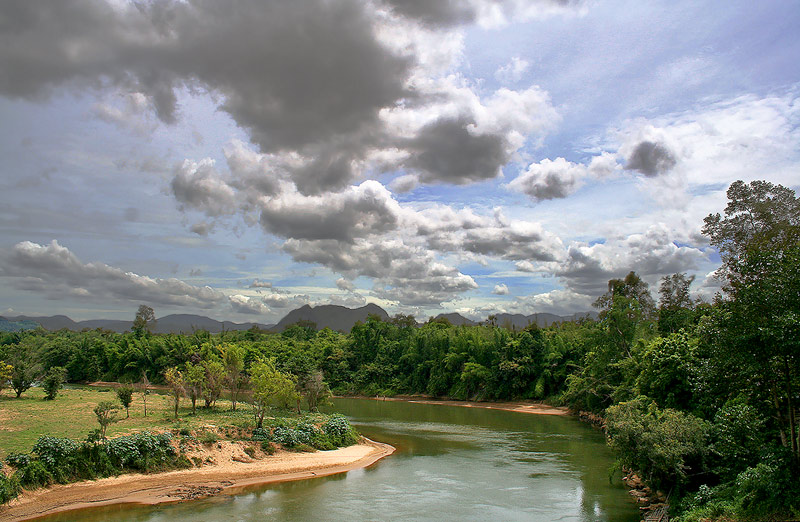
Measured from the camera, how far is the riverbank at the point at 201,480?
18531mm

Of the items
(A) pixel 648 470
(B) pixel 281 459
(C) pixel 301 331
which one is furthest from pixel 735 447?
(C) pixel 301 331

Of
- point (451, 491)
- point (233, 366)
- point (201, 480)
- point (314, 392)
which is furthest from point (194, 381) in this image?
point (451, 491)

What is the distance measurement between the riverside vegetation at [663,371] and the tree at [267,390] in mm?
117

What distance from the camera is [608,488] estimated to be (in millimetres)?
23234

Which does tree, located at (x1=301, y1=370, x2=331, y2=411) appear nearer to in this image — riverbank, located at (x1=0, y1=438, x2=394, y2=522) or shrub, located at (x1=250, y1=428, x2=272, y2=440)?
riverbank, located at (x1=0, y1=438, x2=394, y2=522)

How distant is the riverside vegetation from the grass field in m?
1.67

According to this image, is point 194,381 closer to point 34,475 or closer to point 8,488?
point 34,475

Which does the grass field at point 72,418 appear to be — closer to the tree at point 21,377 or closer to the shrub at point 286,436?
the tree at point 21,377

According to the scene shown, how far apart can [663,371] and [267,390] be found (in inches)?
895

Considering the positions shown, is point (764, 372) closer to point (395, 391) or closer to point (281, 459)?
point (281, 459)

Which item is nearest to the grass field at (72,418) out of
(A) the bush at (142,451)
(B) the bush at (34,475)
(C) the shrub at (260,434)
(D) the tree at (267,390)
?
(B) the bush at (34,475)

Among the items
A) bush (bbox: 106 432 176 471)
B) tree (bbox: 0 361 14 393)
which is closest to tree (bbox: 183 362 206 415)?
bush (bbox: 106 432 176 471)

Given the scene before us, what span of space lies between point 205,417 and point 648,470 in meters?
26.4

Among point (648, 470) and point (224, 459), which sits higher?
point (648, 470)
